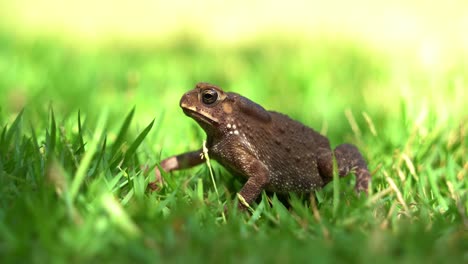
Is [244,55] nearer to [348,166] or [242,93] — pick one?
[242,93]

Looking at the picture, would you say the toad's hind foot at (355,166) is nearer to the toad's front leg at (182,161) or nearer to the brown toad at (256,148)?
the brown toad at (256,148)

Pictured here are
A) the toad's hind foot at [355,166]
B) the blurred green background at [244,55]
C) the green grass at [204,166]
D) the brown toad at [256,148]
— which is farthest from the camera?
the blurred green background at [244,55]

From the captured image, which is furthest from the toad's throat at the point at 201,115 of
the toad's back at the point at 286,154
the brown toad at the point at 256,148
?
the toad's back at the point at 286,154

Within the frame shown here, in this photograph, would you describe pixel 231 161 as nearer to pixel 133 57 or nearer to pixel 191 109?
pixel 191 109

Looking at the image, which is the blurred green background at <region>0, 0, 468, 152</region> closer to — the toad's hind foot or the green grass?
the green grass

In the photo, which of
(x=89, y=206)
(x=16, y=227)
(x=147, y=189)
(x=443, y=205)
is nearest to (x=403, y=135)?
(x=443, y=205)

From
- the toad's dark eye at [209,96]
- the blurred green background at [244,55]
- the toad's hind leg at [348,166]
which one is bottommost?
the blurred green background at [244,55]

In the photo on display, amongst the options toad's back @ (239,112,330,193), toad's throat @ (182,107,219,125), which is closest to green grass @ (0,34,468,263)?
toad's back @ (239,112,330,193)
